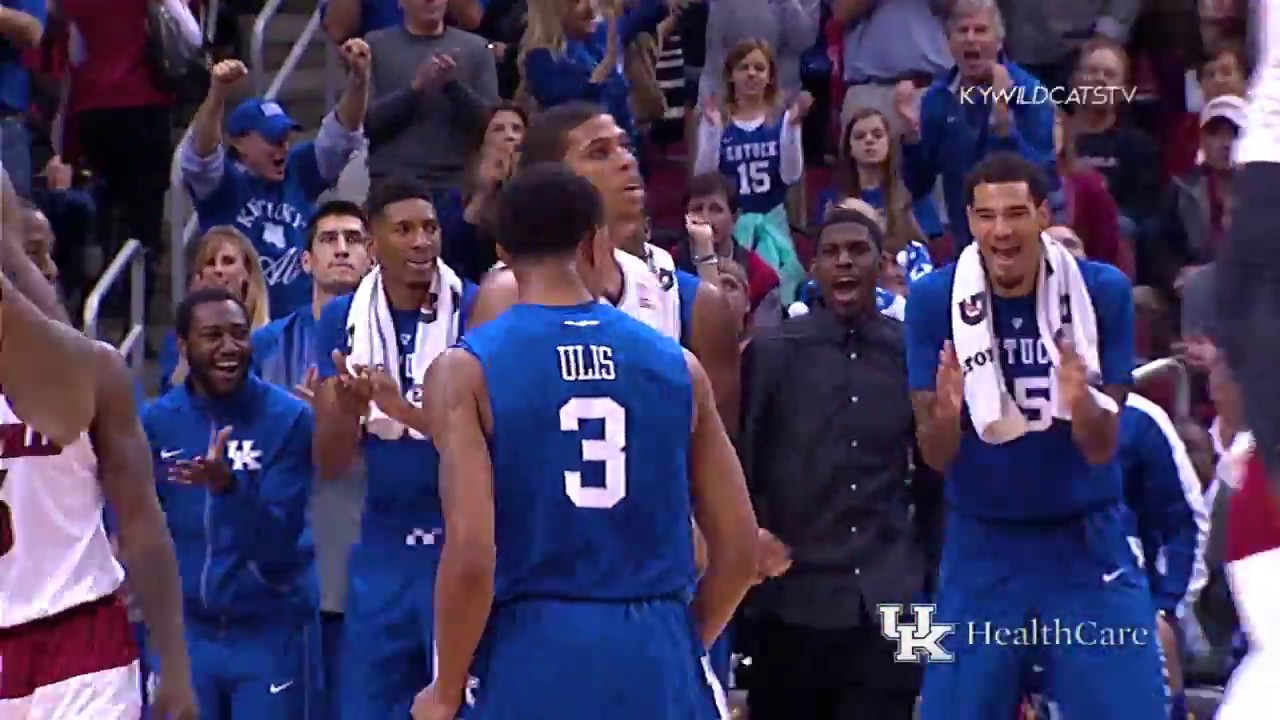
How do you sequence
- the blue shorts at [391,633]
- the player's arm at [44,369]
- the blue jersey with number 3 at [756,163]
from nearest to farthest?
the player's arm at [44,369], the blue shorts at [391,633], the blue jersey with number 3 at [756,163]

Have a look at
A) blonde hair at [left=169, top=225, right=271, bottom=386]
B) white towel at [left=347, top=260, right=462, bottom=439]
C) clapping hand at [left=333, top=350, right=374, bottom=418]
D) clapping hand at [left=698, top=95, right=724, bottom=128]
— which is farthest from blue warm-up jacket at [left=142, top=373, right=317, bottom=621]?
clapping hand at [left=698, top=95, right=724, bottom=128]

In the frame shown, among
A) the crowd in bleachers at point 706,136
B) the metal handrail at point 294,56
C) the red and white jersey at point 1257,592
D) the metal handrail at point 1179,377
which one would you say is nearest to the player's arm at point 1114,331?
the crowd in bleachers at point 706,136

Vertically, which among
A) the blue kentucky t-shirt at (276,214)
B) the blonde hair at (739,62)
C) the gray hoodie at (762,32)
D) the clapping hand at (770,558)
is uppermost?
the gray hoodie at (762,32)

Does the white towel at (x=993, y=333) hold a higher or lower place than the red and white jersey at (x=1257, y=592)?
higher

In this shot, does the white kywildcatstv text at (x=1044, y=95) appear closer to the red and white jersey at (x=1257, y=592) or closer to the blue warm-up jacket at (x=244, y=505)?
the blue warm-up jacket at (x=244, y=505)

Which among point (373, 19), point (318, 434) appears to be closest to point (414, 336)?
point (318, 434)

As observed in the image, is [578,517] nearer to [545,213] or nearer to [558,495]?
[558,495]

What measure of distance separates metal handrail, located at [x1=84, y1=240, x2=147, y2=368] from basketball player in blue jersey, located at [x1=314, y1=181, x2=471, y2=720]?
2586mm

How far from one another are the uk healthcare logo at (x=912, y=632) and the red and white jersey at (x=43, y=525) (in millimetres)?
3229

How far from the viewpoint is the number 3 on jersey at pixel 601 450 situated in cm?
529

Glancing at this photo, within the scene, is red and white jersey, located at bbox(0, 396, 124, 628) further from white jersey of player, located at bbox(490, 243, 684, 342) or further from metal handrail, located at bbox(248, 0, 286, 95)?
metal handrail, located at bbox(248, 0, 286, 95)

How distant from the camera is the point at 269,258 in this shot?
10352 millimetres

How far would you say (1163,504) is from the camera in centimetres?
780

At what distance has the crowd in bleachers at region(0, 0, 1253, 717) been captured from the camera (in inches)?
389
